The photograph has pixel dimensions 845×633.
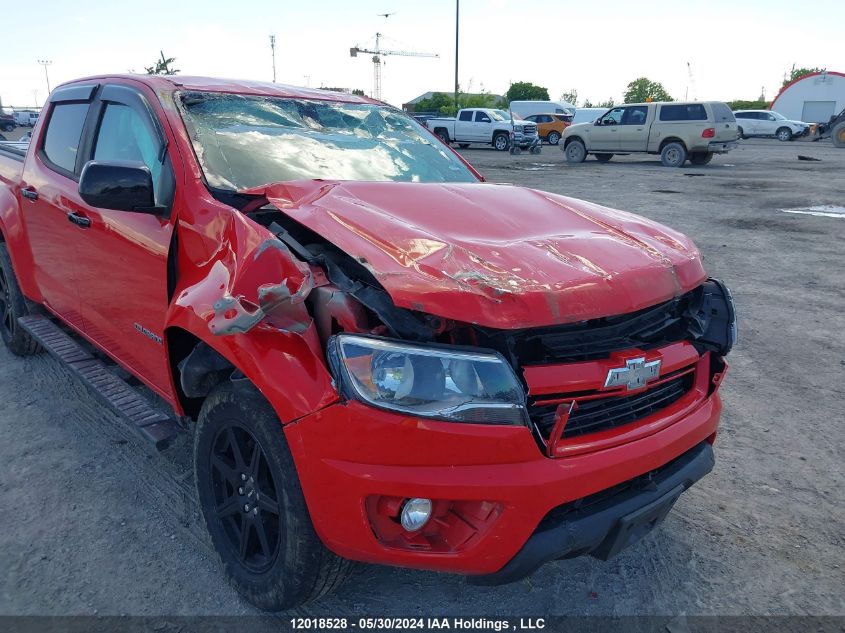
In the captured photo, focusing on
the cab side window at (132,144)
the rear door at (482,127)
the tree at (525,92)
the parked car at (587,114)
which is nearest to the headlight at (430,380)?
the cab side window at (132,144)

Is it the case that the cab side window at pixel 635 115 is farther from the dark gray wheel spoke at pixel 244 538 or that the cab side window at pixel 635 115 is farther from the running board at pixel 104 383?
the dark gray wheel spoke at pixel 244 538

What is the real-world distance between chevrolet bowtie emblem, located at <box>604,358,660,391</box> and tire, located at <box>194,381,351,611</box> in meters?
1.02

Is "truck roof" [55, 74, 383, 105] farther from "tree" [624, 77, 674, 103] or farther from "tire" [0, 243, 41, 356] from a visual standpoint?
"tree" [624, 77, 674, 103]

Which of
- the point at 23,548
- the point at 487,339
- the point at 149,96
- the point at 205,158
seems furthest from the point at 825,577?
the point at 149,96

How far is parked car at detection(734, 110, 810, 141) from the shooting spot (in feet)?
122

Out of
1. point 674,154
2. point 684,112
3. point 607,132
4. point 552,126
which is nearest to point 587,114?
point 552,126

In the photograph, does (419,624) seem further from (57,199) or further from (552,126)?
(552,126)

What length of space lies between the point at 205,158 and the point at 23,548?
5.71 ft

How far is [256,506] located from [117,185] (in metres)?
1.34

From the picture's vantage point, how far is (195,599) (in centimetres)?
237

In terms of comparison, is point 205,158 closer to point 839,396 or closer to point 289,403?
point 289,403

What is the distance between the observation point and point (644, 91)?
9362 cm

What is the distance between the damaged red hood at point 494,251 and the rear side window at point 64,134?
1.73 m

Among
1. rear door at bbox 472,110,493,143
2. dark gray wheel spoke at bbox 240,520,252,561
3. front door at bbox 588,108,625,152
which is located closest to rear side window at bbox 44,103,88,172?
dark gray wheel spoke at bbox 240,520,252,561
